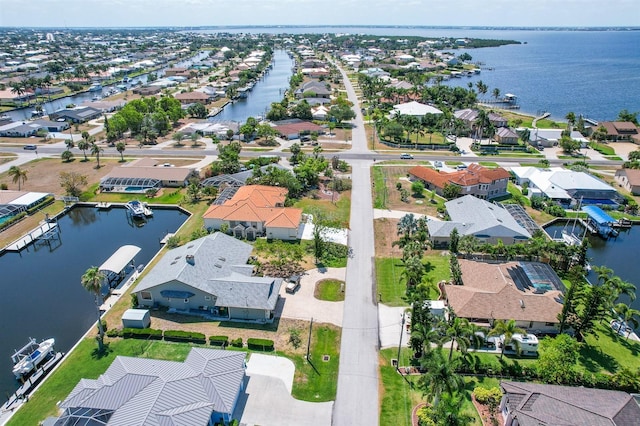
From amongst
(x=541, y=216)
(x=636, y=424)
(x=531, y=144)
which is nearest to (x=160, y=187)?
(x=541, y=216)

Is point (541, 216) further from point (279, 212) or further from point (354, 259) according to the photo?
point (279, 212)

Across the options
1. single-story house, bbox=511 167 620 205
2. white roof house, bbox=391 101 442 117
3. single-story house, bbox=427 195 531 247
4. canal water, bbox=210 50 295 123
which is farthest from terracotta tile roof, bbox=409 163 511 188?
canal water, bbox=210 50 295 123

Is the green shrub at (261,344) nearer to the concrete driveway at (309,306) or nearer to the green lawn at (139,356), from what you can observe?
the green lawn at (139,356)

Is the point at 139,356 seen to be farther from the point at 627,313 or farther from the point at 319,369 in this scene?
the point at 627,313

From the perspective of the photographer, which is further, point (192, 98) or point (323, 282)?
point (192, 98)

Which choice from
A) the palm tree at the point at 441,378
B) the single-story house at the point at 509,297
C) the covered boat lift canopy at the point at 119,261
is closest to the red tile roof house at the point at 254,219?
the covered boat lift canopy at the point at 119,261

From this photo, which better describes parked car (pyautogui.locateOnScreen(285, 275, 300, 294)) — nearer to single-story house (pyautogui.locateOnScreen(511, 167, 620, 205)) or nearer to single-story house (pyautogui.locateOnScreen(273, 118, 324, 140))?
single-story house (pyautogui.locateOnScreen(511, 167, 620, 205))

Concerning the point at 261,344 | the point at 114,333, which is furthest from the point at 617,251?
the point at 114,333
